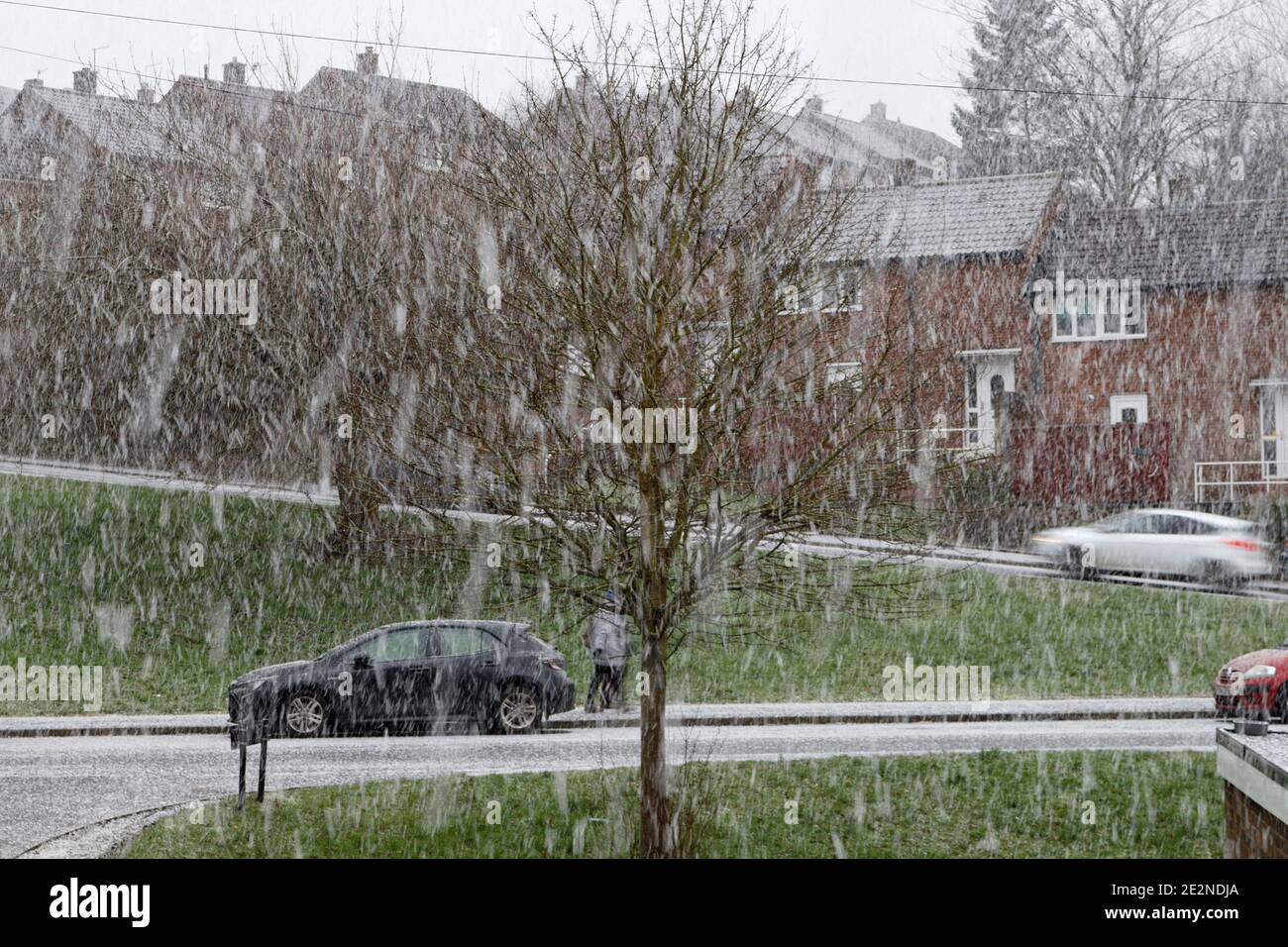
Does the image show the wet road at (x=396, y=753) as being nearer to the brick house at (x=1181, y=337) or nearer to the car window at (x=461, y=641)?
the car window at (x=461, y=641)

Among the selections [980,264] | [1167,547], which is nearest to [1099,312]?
[980,264]

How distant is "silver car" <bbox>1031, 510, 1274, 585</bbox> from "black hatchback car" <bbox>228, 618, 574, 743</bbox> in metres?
12.3

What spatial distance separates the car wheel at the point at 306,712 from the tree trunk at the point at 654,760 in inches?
266

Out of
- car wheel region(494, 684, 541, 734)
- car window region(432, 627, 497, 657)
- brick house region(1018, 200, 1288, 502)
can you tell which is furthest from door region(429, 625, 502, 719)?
brick house region(1018, 200, 1288, 502)

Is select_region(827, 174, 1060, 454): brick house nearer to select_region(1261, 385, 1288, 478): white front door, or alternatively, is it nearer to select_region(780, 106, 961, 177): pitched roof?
select_region(1261, 385, 1288, 478): white front door

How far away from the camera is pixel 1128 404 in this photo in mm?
33750

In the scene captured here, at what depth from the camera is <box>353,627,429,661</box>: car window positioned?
49.9 ft

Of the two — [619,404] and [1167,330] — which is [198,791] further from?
[1167,330]

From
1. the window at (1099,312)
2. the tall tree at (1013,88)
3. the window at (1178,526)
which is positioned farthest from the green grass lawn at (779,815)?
the tall tree at (1013,88)

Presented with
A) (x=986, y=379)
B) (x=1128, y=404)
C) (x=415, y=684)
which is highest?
(x=986, y=379)

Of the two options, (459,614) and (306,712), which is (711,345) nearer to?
(306,712)

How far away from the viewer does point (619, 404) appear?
880 centimetres

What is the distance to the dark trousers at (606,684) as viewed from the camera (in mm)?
16781

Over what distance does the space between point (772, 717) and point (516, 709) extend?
308 centimetres
